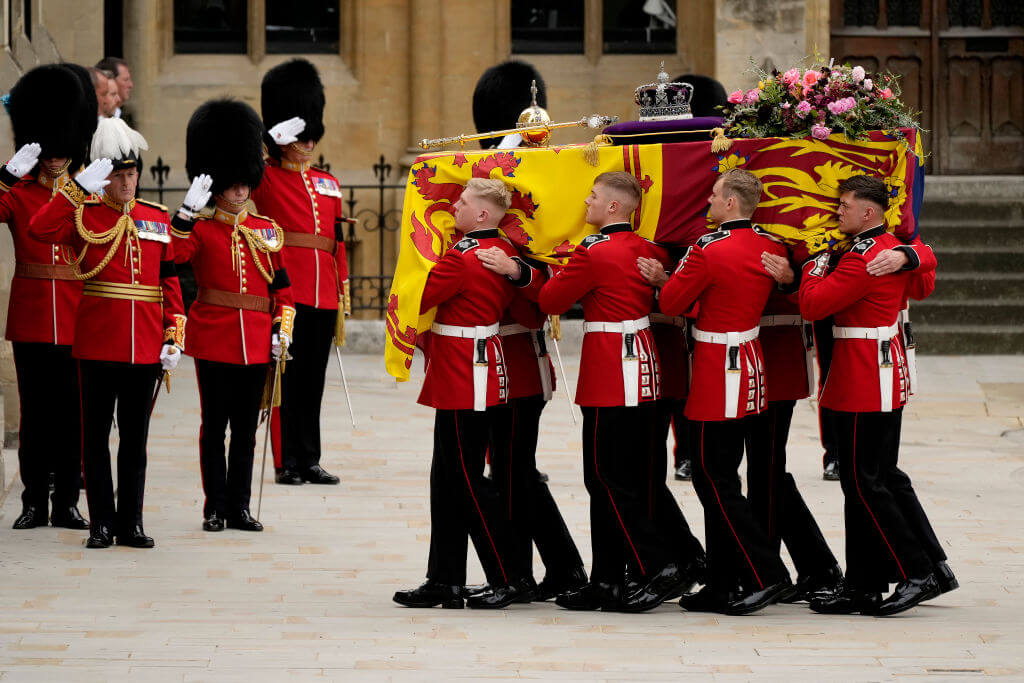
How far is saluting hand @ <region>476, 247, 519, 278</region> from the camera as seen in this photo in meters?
5.90

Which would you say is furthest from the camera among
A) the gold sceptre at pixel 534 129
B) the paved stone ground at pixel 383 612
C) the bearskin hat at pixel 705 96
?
the bearskin hat at pixel 705 96

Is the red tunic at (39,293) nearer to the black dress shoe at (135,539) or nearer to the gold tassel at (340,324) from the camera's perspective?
the black dress shoe at (135,539)

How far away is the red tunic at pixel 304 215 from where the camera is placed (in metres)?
8.40

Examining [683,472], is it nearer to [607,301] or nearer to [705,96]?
[705,96]

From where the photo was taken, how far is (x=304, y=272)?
8.45 m

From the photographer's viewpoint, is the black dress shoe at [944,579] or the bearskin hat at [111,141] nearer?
the black dress shoe at [944,579]

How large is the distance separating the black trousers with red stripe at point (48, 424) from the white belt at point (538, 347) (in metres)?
2.10

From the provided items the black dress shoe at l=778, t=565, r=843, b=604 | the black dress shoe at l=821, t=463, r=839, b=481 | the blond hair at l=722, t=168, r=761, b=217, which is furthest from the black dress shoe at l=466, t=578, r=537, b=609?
the black dress shoe at l=821, t=463, r=839, b=481

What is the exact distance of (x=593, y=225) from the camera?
20.1 feet

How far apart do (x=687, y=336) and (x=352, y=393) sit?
5.48 m

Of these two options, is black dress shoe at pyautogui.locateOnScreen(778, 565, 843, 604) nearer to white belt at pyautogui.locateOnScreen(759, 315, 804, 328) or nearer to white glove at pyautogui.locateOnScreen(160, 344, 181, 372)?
white belt at pyautogui.locateOnScreen(759, 315, 804, 328)

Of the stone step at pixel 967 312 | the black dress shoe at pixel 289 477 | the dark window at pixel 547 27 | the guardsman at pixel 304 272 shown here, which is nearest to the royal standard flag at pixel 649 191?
the guardsman at pixel 304 272

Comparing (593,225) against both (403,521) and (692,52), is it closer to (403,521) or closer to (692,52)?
(403,521)

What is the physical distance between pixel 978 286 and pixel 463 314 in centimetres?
781
